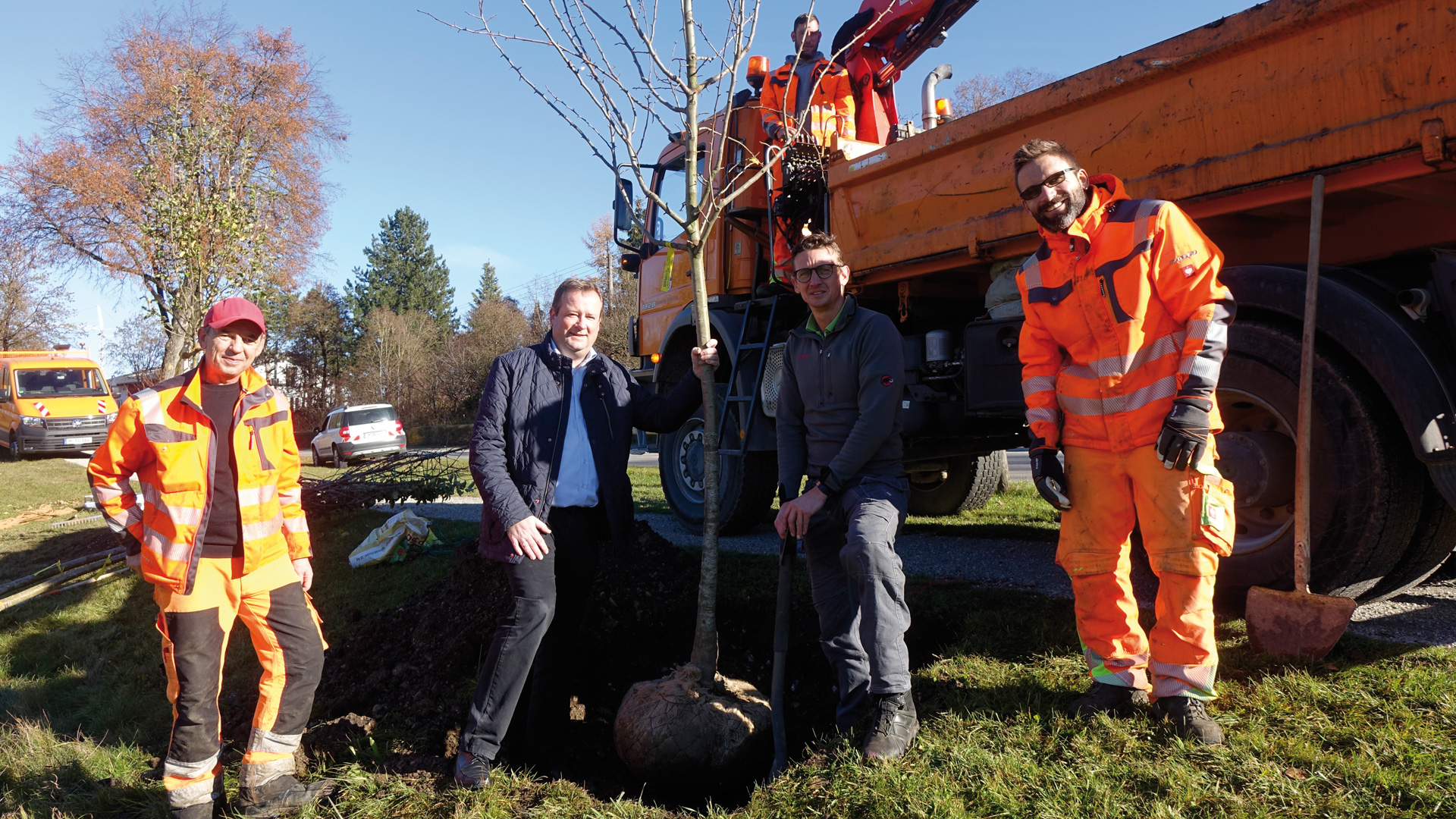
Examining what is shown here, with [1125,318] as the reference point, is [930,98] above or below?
above

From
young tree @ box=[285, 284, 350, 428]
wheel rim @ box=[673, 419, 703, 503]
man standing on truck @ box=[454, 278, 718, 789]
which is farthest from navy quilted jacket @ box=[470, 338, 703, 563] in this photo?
young tree @ box=[285, 284, 350, 428]

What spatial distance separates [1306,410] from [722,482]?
14.6 ft

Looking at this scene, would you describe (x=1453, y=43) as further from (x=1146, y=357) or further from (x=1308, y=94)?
(x=1146, y=357)

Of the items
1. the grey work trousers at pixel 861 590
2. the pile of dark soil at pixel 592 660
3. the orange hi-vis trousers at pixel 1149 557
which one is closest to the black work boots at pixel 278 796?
the pile of dark soil at pixel 592 660

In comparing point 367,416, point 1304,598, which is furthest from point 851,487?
point 367,416

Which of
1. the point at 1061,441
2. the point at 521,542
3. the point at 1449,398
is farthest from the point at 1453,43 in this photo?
the point at 521,542

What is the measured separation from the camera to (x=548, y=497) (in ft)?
9.93

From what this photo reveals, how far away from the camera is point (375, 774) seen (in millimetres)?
2959

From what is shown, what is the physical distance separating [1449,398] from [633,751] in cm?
306

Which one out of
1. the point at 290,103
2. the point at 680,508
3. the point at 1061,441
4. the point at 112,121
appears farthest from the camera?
the point at 290,103

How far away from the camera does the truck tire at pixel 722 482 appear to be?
21.6ft

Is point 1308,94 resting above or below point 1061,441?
above

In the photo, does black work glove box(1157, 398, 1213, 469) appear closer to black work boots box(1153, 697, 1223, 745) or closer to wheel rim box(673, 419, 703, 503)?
black work boots box(1153, 697, 1223, 745)

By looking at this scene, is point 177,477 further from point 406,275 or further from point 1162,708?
point 406,275
